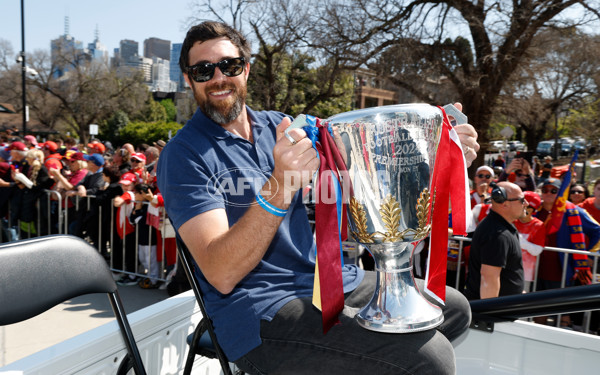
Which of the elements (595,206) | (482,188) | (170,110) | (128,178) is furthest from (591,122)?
(170,110)

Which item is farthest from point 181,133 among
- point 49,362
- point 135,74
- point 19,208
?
point 135,74

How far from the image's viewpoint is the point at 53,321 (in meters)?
4.26

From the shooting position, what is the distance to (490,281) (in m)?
3.33

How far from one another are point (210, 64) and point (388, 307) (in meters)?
1.08

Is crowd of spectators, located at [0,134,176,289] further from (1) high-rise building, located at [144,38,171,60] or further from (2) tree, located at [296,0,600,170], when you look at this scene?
(1) high-rise building, located at [144,38,171,60]

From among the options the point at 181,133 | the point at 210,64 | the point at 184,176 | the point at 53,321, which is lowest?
the point at 53,321

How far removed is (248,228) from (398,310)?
19.4 inches

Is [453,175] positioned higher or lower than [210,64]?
lower

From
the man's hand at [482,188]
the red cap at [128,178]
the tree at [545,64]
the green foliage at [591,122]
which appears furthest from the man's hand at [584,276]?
the green foliage at [591,122]

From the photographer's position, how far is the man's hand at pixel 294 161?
1223 mm

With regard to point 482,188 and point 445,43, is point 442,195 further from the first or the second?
point 445,43

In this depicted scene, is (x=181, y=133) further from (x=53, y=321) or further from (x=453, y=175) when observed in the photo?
(x=53, y=321)

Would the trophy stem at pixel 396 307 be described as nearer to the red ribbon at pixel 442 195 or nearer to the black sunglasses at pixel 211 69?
the red ribbon at pixel 442 195

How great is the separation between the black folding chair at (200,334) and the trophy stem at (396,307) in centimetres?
47
